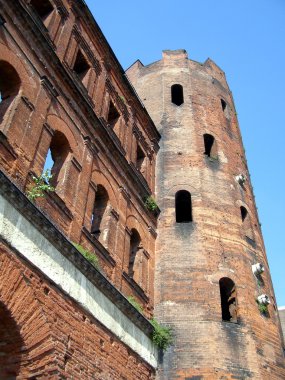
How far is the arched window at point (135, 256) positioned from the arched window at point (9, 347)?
208 inches

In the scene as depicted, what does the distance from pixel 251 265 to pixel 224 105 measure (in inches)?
321

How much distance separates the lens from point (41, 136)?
9383mm

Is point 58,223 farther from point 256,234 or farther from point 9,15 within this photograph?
point 256,234

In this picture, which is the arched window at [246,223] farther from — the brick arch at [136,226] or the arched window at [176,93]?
the arched window at [176,93]

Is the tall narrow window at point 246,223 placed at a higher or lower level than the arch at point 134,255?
higher

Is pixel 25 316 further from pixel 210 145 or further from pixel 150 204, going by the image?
pixel 210 145

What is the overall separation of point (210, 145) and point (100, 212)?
7.03 meters

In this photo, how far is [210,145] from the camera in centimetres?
1736

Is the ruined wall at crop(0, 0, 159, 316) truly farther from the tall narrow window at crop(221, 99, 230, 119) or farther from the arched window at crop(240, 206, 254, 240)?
the tall narrow window at crop(221, 99, 230, 119)

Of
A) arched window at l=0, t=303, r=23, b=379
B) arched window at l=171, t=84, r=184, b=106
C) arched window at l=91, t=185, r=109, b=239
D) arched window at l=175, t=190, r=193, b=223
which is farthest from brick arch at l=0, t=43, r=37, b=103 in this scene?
arched window at l=171, t=84, r=184, b=106

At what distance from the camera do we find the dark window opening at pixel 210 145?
1696 cm

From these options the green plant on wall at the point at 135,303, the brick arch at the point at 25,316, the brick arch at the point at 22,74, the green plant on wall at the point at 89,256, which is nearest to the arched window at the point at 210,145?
the green plant on wall at the point at 135,303

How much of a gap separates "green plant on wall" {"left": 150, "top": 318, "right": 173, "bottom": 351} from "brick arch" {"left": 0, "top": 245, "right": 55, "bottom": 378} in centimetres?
434

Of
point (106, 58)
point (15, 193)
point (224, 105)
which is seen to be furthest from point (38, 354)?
point (224, 105)
